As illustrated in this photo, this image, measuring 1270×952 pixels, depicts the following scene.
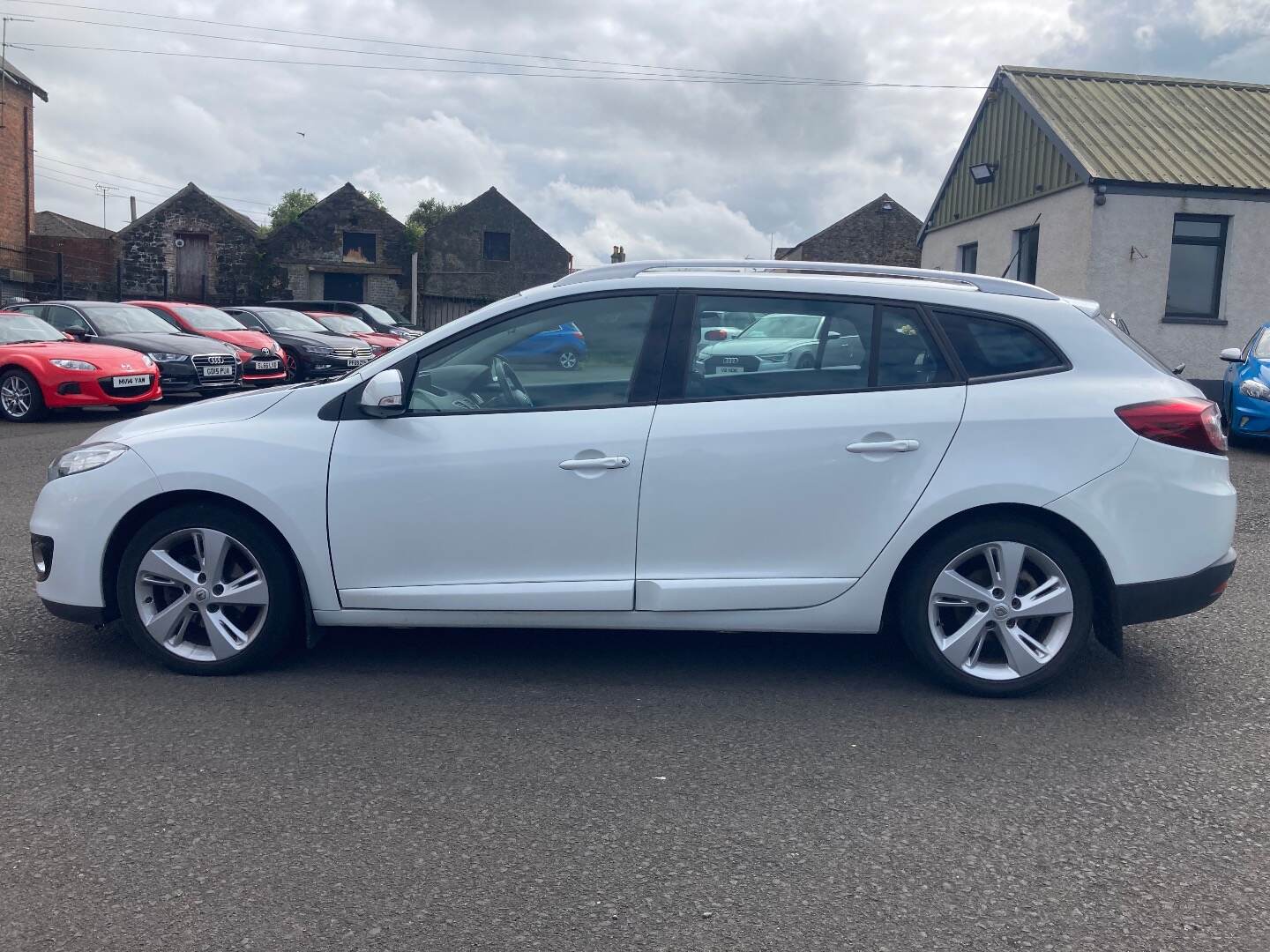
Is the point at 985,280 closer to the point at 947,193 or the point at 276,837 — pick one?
the point at 276,837

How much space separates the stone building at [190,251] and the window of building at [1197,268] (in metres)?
35.6

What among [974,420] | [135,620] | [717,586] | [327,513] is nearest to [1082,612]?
[974,420]

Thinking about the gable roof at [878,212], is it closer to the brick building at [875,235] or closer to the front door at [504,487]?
the brick building at [875,235]

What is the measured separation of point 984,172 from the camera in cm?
2334

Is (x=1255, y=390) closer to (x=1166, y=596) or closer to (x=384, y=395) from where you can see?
(x=1166, y=596)

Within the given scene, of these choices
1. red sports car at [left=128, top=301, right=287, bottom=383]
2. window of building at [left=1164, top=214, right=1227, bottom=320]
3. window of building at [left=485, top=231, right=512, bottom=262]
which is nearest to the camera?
red sports car at [left=128, top=301, right=287, bottom=383]

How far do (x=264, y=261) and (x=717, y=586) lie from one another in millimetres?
44527

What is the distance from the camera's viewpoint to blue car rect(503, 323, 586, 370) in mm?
4531

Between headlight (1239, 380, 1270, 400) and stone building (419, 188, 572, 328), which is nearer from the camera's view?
headlight (1239, 380, 1270, 400)

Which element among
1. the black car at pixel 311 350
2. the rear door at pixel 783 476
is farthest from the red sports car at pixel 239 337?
the rear door at pixel 783 476

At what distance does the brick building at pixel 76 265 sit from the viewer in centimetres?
3859

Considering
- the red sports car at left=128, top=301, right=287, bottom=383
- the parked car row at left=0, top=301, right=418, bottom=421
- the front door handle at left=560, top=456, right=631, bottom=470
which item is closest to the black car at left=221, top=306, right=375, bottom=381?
the parked car row at left=0, top=301, right=418, bottom=421

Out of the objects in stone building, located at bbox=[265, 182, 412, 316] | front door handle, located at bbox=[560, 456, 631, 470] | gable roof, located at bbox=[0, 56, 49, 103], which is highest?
gable roof, located at bbox=[0, 56, 49, 103]

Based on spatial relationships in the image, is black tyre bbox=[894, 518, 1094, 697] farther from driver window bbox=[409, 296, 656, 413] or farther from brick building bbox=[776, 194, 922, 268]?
brick building bbox=[776, 194, 922, 268]
